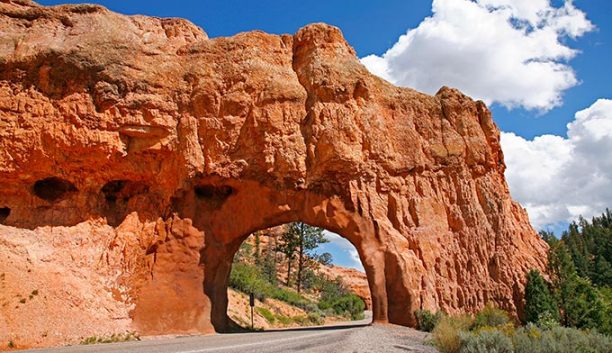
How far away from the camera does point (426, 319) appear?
19.8 m

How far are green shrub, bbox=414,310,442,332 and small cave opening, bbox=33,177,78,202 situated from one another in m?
15.0

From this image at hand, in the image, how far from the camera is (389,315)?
21.3 m

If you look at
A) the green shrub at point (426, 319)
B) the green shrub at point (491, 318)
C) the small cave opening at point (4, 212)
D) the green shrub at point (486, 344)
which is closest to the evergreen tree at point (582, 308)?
the green shrub at point (491, 318)

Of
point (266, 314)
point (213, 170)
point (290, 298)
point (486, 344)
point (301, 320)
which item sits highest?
point (213, 170)

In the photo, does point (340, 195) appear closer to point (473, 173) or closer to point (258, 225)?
point (258, 225)

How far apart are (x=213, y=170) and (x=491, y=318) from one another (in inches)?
492

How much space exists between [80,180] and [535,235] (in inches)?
809

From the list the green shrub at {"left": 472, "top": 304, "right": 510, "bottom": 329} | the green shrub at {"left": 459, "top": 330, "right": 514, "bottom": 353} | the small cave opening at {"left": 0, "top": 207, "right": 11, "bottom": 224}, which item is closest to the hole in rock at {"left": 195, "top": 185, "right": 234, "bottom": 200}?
the small cave opening at {"left": 0, "top": 207, "right": 11, "bottom": 224}

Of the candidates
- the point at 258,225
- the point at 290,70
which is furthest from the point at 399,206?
the point at 290,70

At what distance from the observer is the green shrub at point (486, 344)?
30.0 feet

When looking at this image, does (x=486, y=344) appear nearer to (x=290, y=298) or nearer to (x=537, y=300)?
(x=537, y=300)

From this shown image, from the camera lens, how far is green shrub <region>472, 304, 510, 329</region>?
18.7 meters

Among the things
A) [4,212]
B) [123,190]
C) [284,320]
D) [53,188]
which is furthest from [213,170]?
[284,320]

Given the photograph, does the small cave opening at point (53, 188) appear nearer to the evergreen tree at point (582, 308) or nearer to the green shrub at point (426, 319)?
the green shrub at point (426, 319)
